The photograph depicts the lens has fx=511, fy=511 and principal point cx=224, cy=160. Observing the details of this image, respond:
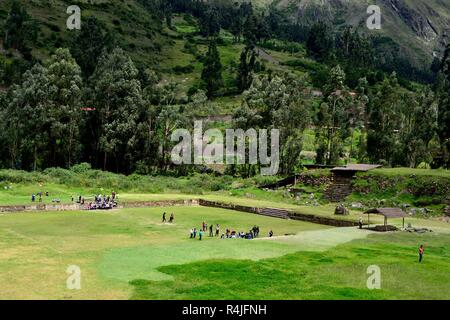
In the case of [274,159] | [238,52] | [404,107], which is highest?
[238,52]

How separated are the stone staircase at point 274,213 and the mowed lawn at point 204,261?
7.32 m

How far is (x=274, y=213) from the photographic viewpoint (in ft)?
207

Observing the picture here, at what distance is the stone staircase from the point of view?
61.9 metres

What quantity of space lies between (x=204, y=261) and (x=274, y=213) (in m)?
28.4

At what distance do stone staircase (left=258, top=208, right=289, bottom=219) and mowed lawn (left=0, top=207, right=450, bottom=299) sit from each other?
732cm

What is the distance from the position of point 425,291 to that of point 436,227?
25.6 metres

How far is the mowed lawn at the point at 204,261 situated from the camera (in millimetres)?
29250

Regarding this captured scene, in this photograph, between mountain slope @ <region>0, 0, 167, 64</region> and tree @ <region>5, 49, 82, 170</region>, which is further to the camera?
mountain slope @ <region>0, 0, 167, 64</region>

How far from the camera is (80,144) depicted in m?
91.8

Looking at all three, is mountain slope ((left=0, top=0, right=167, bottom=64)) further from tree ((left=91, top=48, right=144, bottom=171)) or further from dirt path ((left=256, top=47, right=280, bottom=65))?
tree ((left=91, top=48, right=144, bottom=171))

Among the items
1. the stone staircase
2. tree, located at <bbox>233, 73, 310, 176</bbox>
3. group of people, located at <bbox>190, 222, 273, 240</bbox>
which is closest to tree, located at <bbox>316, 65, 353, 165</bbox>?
tree, located at <bbox>233, 73, 310, 176</bbox>

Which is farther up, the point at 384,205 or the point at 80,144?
the point at 80,144
